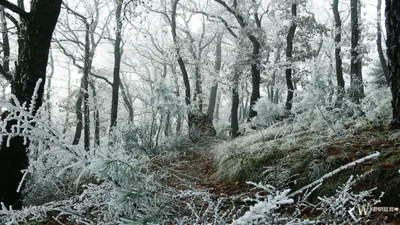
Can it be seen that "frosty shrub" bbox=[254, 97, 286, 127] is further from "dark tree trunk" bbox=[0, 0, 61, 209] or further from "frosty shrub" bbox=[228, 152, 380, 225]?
"frosty shrub" bbox=[228, 152, 380, 225]

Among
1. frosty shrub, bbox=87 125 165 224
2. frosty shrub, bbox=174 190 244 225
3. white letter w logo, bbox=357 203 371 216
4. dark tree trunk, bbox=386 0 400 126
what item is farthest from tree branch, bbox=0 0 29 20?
dark tree trunk, bbox=386 0 400 126

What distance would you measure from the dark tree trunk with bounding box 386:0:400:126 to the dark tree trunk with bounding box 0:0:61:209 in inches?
150

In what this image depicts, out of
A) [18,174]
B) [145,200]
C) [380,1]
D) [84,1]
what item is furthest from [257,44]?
[145,200]

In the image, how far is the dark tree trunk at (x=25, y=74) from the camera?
3.83 meters

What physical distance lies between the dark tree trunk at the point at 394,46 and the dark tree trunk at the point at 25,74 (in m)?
3.80

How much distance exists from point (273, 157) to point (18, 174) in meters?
3.03

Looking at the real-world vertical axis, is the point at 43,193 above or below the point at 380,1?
below

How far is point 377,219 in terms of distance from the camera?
2240 mm

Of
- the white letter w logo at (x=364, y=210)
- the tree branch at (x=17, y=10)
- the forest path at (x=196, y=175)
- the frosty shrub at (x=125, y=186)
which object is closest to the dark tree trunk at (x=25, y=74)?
the tree branch at (x=17, y=10)

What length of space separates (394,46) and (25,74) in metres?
4.10

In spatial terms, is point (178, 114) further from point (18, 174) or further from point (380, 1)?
point (380, 1)

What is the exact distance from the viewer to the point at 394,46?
11.7 ft

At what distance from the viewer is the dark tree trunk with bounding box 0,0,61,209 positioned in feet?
12.6

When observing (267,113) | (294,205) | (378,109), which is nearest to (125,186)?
(294,205)
